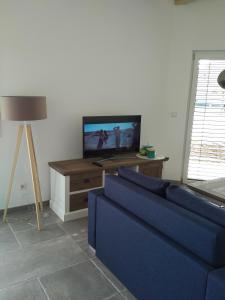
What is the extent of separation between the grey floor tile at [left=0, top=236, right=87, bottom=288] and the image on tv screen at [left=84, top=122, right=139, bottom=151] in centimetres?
138

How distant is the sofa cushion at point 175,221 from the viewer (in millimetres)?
1520

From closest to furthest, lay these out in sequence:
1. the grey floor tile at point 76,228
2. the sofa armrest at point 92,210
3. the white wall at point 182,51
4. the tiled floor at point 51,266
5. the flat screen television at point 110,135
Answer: the tiled floor at point 51,266 → the sofa armrest at point 92,210 → the grey floor tile at point 76,228 → the flat screen television at point 110,135 → the white wall at point 182,51

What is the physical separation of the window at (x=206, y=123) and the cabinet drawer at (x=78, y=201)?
2161 mm

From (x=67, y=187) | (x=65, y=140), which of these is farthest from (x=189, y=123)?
(x=67, y=187)

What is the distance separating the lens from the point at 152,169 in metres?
4.06

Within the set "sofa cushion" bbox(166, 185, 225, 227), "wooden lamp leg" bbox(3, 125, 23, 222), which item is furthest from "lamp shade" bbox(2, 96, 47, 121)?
"sofa cushion" bbox(166, 185, 225, 227)

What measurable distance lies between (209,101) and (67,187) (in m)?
2.77

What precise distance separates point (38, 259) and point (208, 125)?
11.0 feet

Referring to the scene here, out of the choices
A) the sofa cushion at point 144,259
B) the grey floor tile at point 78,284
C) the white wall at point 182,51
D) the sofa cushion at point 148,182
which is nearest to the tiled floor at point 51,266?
the grey floor tile at point 78,284

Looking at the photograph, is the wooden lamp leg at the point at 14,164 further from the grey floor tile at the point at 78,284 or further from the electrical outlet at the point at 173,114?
the electrical outlet at the point at 173,114

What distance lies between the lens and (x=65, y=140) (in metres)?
3.78

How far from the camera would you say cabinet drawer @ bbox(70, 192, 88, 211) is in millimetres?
3367

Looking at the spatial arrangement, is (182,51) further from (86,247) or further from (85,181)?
(86,247)

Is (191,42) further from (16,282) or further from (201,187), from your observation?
(16,282)
